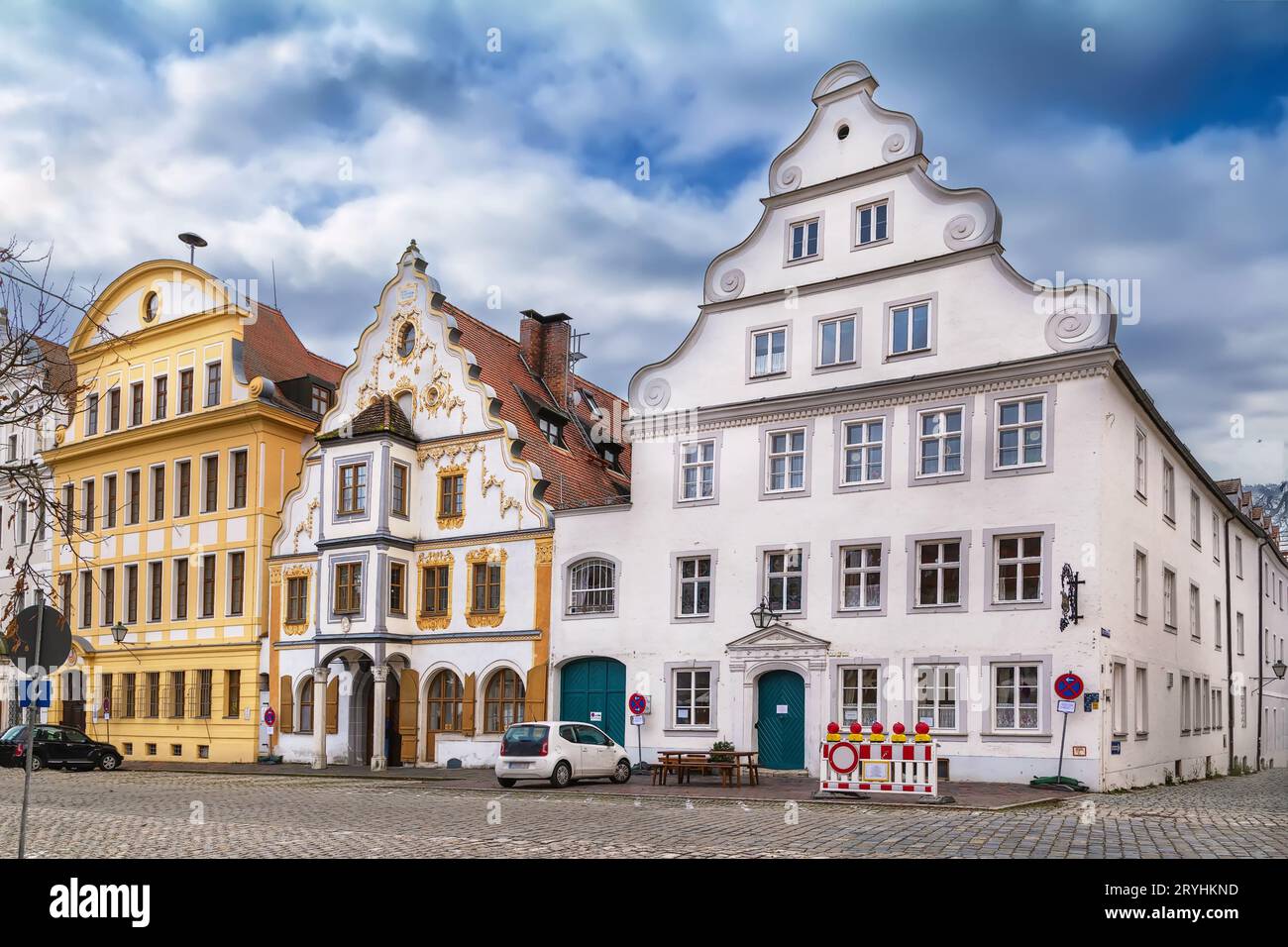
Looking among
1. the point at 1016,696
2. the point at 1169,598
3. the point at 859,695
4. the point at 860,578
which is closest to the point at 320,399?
the point at 860,578

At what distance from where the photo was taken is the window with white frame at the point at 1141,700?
3125cm

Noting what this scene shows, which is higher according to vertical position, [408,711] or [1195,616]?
[1195,616]

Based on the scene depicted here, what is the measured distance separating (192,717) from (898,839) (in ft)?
109

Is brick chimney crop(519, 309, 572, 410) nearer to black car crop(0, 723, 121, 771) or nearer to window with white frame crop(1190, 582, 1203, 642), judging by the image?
black car crop(0, 723, 121, 771)

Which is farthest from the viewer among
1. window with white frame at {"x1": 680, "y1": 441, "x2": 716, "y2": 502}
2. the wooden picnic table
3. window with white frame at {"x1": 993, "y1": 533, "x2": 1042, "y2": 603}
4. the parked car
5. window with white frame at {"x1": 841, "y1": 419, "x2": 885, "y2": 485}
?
window with white frame at {"x1": 680, "y1": 441, "x2": 716, "y2": 502}

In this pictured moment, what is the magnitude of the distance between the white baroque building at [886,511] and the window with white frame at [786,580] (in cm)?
7

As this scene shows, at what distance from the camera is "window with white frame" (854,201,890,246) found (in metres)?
32.4

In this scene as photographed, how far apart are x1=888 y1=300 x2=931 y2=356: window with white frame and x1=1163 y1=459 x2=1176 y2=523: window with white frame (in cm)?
839

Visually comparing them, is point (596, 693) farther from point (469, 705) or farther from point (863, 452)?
point (863, 452)

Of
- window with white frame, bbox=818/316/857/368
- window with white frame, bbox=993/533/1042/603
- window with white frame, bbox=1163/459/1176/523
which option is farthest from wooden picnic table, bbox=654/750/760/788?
window with white frame, bbox=1163/459/1176/523

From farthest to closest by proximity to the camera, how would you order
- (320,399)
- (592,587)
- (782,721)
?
(320,399), (592,587), (782,721)

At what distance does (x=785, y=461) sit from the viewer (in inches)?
1310

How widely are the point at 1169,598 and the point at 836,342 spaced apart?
37.9ft

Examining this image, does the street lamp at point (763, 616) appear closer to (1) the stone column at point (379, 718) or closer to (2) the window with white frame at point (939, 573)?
(2) the window with white frame at point (939, 573)
